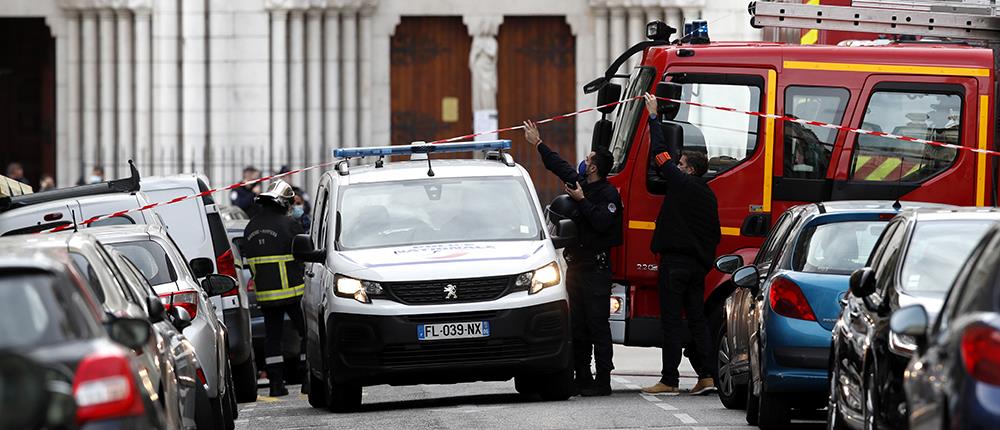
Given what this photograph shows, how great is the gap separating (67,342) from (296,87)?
874 inches

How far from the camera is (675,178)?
1553 cm

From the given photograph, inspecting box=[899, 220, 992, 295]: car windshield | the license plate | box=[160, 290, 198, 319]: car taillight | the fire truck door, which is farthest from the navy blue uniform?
box=[899, 220, 992, 295]: car windshield

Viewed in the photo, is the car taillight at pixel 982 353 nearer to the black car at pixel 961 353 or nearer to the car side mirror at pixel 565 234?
→ the black car at pixel 961 353

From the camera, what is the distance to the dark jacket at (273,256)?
17344mm

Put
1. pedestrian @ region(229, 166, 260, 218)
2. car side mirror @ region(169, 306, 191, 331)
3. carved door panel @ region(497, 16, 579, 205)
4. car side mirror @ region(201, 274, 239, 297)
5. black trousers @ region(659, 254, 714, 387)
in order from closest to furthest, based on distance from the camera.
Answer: car side mirror @ region(169, 306, 191, 331), car side mirror @ region(201, 274, 239, 297), black trousers @ region(659, 254, 714, 387), pedestrian @ region(229, 166, 260, 218), carved door panel @ region(497, 16, 579, 205)

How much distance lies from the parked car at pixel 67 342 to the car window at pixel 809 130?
973 centimetres

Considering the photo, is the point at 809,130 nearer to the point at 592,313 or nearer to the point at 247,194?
the point at 592,313

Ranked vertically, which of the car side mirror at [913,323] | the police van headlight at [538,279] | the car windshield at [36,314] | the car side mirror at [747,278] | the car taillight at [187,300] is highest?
the car windshield at [36,314]

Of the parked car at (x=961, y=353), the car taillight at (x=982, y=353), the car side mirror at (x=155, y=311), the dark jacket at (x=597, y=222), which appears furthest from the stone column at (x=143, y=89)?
the car taillight at (x=982, y=353)

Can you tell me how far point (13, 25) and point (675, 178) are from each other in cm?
2058

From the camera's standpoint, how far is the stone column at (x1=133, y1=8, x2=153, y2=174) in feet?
94.5

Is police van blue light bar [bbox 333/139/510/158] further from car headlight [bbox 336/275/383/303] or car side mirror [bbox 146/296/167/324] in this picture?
car side mirror [bbox 146/296/167/324]

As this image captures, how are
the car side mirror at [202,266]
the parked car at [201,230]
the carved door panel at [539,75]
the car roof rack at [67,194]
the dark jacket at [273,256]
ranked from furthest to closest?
the carved door panel at [539,75] < the dark jacket at [273,256] < the parked car at [201,230] < the car roof rack at [67,194] < the car side mirror at [202,266]

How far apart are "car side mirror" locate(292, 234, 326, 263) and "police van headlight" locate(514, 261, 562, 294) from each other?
150cm
